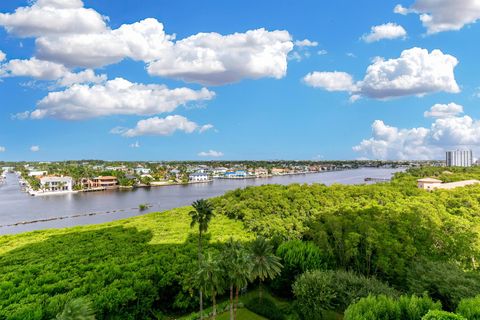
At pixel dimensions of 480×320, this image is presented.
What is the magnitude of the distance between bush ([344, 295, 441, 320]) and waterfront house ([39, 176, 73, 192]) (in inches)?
5063

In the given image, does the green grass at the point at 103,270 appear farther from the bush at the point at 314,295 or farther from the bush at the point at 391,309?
the bush at the point at 391,309

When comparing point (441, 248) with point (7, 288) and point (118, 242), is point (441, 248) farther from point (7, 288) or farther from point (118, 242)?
point (7, 288)

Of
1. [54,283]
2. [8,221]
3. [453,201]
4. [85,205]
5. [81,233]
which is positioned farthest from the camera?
[85,205]

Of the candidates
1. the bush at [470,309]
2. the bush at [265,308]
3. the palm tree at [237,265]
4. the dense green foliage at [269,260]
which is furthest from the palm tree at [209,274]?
the bush at [470,309]

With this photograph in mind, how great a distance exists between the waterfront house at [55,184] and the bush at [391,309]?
5063 inches

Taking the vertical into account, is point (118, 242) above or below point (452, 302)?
above

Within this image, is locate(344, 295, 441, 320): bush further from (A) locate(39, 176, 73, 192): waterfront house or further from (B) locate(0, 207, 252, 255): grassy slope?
(A) locate(39, 176, 73, 192): waterfront house

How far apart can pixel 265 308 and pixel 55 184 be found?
123m

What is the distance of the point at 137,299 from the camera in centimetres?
2392

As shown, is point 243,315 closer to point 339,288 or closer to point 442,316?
point 339,288

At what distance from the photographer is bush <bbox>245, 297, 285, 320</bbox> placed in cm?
2664

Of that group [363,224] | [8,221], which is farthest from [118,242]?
A: [8,221]

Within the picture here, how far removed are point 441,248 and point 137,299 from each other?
1198 inches

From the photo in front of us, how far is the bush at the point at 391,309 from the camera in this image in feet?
61.6
